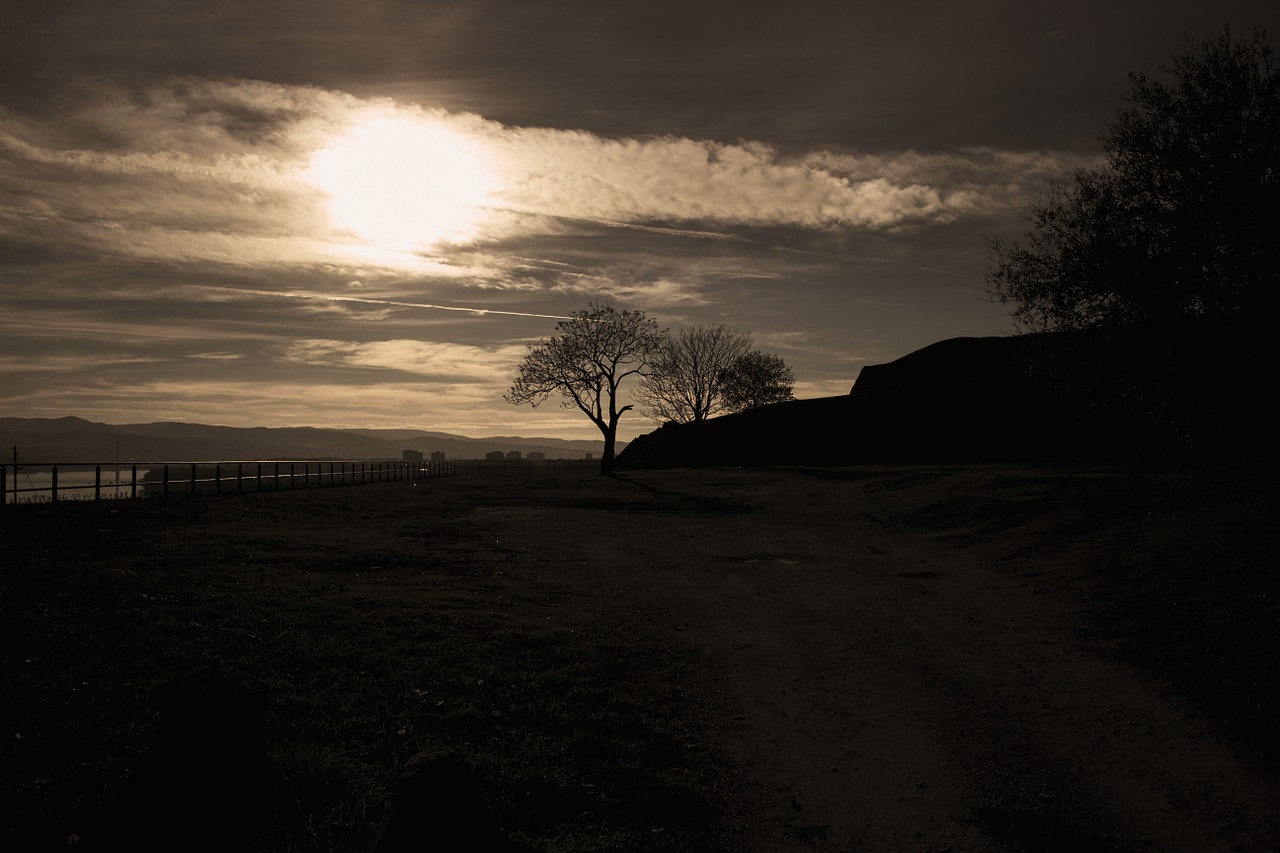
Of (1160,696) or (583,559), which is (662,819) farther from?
(583,559)

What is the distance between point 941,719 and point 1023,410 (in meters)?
64.0

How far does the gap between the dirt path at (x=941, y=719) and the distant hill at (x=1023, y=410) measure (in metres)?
9.59

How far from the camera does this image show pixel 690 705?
787cm

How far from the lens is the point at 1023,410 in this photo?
6438 cm

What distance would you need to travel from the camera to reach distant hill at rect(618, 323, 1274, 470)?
20109 millimetres

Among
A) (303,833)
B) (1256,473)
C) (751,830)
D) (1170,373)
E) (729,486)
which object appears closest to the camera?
(303,833)

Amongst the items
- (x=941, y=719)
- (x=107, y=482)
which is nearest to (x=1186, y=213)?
(x=941, y=719)

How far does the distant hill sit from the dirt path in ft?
31.4

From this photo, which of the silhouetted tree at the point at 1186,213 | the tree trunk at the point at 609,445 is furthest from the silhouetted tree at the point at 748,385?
the silhouetted tree at the point at 1186,213

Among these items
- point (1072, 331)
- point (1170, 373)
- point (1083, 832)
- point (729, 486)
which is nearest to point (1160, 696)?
point (1083, 832)

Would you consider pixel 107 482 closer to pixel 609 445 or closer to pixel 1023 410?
pixel 609 445

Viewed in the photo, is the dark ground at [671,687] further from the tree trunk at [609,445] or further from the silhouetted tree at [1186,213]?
the tree trunk at [609,445]

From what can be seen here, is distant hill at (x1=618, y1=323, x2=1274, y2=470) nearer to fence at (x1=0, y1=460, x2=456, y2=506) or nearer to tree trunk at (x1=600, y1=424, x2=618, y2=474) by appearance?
tree trunk at (x1=600, y1=424, x2=618, y2=474)

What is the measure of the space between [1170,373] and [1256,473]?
327cm
